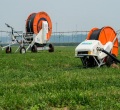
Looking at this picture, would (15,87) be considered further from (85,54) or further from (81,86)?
(85,54)

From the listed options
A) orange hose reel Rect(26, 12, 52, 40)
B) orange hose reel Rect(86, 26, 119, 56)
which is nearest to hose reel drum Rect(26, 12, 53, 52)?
orange hose reel Rect(26, 12, 52, 40)

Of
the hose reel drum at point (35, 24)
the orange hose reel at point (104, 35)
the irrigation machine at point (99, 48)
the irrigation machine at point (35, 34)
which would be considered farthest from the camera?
the hose reel drum at point (35, 24)

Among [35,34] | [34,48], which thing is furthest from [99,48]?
[35,34]

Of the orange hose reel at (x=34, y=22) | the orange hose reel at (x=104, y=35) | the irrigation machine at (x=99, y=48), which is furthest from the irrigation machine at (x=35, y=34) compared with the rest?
the irrigation machine at (x=99, y=48)

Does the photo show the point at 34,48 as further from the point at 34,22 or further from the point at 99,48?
the point at 99,48

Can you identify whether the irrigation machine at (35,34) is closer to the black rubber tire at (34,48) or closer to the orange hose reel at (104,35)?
the black rubber tire at (34,48)

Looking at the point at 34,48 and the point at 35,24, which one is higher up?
the point at 35,24

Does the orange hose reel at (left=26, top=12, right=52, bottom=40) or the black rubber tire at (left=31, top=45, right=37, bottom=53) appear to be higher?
the orange hose reel at (left=26, top=12, right=52, bottom=40)

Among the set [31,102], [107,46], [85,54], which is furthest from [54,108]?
[107,46]

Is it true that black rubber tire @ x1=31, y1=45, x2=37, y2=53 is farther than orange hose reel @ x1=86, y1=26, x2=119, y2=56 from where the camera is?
Yes

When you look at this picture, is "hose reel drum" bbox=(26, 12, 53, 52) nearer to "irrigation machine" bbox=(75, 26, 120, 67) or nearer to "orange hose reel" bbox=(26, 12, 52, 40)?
"orange hose reel" bbox=(26, 12, 52, 40)

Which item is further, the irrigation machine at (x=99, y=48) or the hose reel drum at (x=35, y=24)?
the hose reel drum at (x=35, y=24)

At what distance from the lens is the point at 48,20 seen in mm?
28172

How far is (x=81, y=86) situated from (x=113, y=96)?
128 cm
